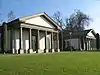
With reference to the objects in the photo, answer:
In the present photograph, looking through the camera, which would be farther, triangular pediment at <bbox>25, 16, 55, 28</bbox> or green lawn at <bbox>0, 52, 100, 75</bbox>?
triangular pediment at <bbox>25, 16, 55, 28</bbox>

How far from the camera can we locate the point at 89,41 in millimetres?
55156

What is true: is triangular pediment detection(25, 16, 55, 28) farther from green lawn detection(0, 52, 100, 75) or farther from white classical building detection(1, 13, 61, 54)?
green lawn detection(0, 52, 100, 75)

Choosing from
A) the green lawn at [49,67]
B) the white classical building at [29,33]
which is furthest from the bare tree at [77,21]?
the green lawn at [49,67]

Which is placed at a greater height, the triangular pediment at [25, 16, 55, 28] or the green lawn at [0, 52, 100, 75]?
the triangular pediment at [25, 16, 55, 28]

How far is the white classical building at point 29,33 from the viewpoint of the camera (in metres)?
31.9

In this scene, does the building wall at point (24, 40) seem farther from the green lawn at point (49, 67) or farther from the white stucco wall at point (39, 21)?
the green lawn at point (49, 67)

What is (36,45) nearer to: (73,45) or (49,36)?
(49,36)

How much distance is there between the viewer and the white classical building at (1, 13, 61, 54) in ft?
105

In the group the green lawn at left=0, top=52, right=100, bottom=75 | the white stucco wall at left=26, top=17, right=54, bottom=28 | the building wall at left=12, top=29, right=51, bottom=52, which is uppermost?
the white stucco wall at left=26, top=17, right=54, bottom=28

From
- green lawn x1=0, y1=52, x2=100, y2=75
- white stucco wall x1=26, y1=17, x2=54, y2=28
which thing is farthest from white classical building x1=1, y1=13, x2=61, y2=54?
green lawn x1=0, y1=52, x2=100, y2=75

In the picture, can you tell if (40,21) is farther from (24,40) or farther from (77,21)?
(77,21)

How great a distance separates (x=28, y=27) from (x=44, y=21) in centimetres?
538

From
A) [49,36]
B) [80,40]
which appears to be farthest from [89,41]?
[49,36]

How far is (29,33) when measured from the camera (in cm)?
3381
